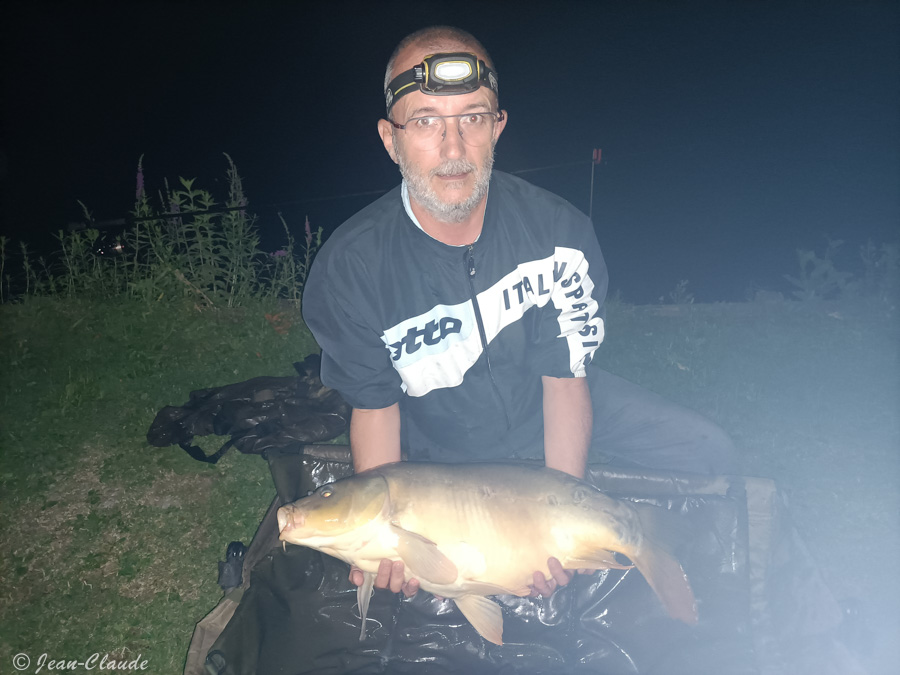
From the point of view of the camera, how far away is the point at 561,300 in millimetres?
2291

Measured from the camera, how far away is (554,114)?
13.7 meters

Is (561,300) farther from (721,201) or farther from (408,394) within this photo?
(721,201)

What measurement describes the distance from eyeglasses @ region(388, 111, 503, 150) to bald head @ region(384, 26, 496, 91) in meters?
0.16

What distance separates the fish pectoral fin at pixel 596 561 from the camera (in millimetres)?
1889

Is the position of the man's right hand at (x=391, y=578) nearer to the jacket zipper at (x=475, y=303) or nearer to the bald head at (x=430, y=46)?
the jacket zipper at (x=475, y=303)

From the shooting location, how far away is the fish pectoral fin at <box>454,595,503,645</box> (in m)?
1.92

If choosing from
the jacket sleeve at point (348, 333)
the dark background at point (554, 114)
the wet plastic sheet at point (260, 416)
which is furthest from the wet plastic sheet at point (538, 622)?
the dark background at point (554, 114)

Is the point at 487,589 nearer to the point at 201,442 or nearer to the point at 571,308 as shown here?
the point at 571,308

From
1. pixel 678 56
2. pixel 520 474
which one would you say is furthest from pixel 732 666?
pixel 678 56

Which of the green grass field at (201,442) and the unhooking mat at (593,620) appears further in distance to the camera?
the green grass field at (201,442)

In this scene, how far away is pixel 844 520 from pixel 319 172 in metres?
10.2

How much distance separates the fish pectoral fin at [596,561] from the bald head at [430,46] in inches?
57.0

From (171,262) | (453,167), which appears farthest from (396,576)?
(171,262)

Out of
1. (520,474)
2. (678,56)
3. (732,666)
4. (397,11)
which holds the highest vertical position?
(397,11)
